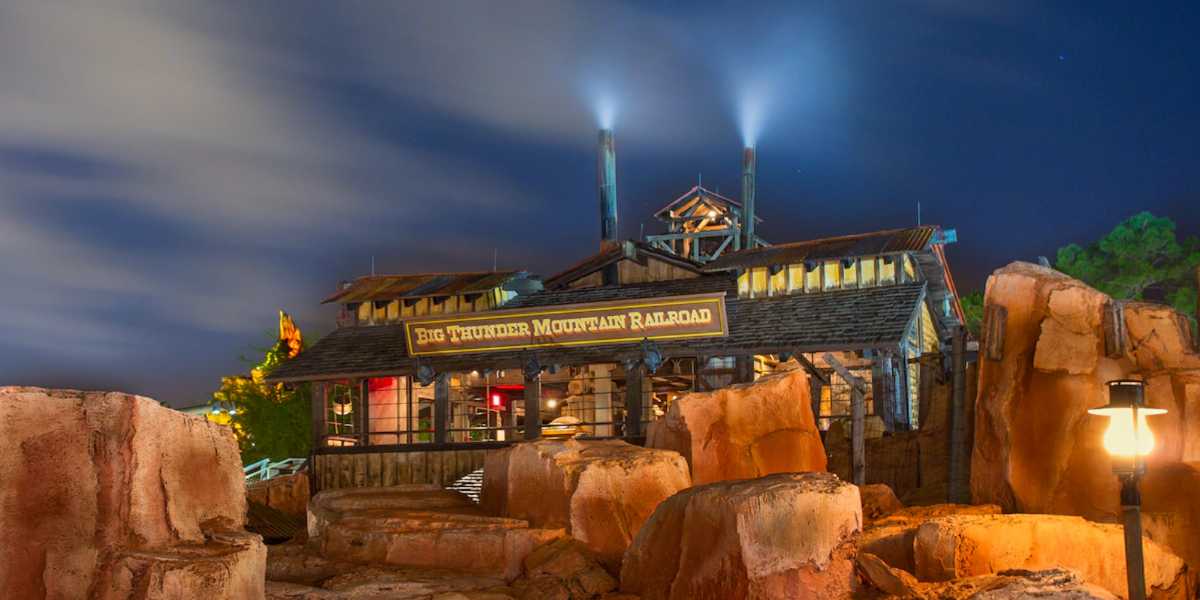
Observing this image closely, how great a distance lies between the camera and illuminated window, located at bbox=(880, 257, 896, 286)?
2859cm

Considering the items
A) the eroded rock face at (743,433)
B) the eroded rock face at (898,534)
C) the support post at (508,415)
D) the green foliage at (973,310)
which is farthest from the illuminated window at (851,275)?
the green foliage at (973,310)

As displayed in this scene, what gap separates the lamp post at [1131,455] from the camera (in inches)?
397

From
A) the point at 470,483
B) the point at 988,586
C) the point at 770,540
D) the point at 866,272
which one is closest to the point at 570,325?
the point at 470,483

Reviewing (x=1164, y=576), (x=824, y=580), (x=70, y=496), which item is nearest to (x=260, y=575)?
(x=70, y=496)

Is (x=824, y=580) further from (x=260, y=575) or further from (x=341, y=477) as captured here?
(x=341, y=477)

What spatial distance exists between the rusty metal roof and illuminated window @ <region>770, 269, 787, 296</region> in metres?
0.35

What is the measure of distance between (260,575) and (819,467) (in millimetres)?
11042

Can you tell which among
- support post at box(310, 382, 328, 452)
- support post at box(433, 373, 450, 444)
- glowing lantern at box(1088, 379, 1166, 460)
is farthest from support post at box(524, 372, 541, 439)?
glowing lantern at box(1088, 379, 1166, 460)

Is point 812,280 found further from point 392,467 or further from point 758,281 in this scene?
point 392,467

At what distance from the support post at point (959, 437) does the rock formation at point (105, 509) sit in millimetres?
13077

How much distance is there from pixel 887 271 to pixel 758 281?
317 centimetres

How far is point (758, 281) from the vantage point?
29.8 meters

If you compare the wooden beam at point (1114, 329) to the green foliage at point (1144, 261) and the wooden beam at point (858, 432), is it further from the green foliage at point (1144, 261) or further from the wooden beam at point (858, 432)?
the green foliage at point (1144, 261)

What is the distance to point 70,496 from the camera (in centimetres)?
998
